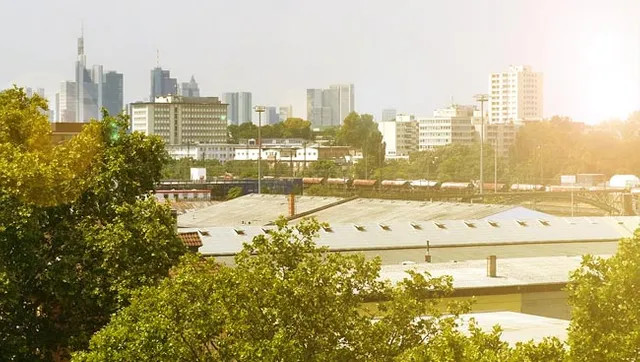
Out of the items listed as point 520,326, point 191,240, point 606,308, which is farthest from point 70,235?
point 520,326

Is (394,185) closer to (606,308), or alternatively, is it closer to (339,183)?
(339,183)

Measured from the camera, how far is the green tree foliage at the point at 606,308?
14898 millimetres

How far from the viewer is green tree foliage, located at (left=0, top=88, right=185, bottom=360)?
65.0ft

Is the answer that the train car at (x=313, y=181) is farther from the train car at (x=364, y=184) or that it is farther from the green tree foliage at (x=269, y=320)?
the green tree foliage at (x=269, y=320)

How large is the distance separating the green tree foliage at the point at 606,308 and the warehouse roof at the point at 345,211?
42.6m

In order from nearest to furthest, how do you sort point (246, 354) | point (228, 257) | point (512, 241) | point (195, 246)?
point (246, 354) < point (195, 246) < point (228, 257) < point (512, 241)

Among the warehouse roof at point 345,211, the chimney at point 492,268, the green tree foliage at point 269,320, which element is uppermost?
the green tree foliage at point 269,320

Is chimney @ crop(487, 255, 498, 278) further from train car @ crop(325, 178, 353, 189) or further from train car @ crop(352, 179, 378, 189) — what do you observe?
train car @ crop(325, 178, 353, 189)

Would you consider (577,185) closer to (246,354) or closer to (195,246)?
(195,246)

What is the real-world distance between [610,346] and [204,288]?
233 inches

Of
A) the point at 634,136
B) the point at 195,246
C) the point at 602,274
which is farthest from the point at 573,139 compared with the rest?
the point at 602,274

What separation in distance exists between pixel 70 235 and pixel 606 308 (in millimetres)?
10230

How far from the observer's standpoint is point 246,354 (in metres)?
15.4

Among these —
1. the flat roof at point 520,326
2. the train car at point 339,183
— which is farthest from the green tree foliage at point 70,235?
the train car at point 339,183
